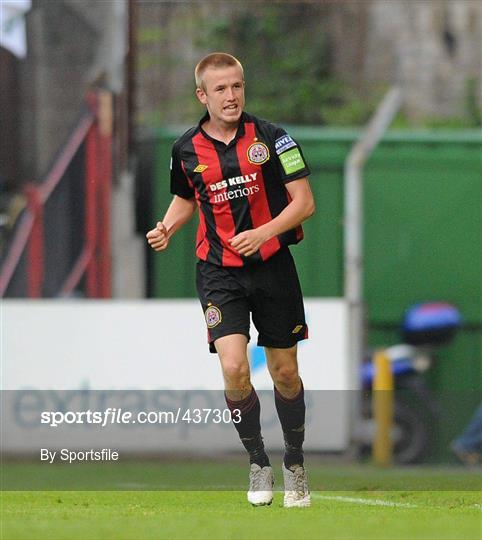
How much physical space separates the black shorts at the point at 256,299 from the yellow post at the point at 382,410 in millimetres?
6032

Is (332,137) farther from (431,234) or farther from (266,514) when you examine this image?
(266,514)

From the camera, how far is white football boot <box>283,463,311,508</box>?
6133 mm

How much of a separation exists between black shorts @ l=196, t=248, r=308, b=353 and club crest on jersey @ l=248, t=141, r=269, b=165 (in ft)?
1.24

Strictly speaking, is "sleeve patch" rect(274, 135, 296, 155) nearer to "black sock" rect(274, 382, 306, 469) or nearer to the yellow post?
"black sock" rect(274, 382, 306, 469)

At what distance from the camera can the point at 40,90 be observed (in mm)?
14555

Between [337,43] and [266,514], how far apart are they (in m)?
17.6

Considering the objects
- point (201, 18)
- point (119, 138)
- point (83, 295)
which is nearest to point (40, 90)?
point (119, 138)

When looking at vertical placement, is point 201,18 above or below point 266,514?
above

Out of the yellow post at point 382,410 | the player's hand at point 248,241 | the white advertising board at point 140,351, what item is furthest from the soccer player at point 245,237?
the yellow post at point 382,410

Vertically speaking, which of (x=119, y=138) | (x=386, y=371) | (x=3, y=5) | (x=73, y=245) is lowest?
(x=386, y=371)

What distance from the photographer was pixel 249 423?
617cm

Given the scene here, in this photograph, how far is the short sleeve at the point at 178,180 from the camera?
6.09m

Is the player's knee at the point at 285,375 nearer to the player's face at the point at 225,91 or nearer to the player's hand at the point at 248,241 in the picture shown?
the player's hand at the point at 248,241

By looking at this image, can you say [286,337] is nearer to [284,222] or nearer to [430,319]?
[284,222]
